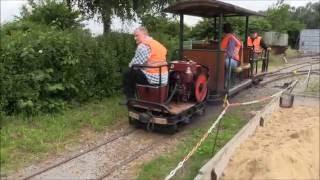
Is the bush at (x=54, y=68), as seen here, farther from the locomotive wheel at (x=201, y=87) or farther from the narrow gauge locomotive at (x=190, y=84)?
the locomotive wheel at (x=201, y=87)

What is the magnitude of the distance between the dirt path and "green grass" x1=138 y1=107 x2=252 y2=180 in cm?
47

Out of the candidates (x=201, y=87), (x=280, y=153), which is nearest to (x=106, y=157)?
(x=280, y=153)

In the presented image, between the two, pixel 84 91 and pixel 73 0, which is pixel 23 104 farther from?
pixel 73 0

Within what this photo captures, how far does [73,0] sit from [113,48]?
10.1 ft

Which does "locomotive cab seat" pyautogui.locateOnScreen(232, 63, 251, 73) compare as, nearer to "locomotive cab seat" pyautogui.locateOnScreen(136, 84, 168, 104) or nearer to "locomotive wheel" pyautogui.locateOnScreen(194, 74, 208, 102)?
"locomotive wheel" pyautogui.locateOnScreen(194, 74, 208, 102)

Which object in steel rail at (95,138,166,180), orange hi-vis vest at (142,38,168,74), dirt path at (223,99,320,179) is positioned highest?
orange hi-vis vest at (142,38,168,74)

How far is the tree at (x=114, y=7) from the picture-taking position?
14109 millimetres

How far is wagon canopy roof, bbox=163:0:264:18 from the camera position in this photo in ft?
36.4

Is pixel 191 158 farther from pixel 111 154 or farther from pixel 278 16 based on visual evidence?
pixel 278 16

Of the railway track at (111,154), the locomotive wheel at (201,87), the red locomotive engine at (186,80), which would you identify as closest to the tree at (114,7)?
the locomotive wheel at (201,87)

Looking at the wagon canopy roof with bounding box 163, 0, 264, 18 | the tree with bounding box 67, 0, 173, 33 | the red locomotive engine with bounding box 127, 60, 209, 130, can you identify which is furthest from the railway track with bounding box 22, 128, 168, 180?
the tree with bounding box 67, 0, 173, 33

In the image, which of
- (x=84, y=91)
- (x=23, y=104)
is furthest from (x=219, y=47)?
(x=23, y=104)

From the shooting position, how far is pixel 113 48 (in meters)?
12.6

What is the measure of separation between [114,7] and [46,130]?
20.5 ft
